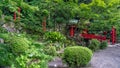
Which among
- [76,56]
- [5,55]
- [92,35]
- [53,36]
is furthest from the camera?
[92,35]

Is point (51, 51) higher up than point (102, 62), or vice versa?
point (51, 51)

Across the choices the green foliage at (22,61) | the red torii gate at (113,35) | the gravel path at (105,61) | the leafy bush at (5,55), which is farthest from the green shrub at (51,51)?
the red torii gate at (113,35)

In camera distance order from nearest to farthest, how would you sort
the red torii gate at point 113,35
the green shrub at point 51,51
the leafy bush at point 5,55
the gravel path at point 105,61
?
1. the leafy bush at point 5,55
2. the gravel path at point 105,61
3. the green shrub at point 51,51
4. the red torii gate at point 113,35

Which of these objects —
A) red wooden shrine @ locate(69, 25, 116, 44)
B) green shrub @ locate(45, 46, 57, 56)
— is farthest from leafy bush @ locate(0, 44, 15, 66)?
red wooden shrine @ locate(69, 25, 116, 44)

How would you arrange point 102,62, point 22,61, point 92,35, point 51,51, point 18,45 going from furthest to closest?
point 92,35, point 51,51, point 102,62, point 18,45, point 22,61

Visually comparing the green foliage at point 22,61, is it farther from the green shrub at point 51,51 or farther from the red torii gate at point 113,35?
the red torii gate at point 113,35

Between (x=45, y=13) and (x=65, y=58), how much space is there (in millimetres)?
2903

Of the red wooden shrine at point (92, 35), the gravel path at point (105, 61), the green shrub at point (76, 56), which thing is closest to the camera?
the green shrub at point (76, 56)

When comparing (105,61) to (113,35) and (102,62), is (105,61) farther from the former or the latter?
(113,35)

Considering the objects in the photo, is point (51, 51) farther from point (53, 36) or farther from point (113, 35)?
point (113, 35)

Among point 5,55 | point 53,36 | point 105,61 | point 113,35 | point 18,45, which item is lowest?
point 113,35

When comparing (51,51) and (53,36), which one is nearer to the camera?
(51,51)

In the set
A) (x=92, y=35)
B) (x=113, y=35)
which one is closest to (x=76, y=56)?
(x=92, y=35)

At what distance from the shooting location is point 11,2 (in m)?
5.99
